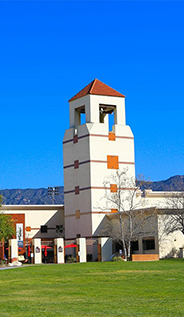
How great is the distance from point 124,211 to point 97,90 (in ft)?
60.1

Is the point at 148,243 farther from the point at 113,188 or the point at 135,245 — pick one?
the point at 113,188

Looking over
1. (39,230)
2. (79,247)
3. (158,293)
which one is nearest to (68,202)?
(39,230)

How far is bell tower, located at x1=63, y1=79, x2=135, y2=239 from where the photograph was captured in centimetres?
7875

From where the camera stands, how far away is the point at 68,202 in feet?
273

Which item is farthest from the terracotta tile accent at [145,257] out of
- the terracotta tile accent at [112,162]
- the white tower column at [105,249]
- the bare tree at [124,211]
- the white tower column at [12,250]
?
the terracotta tile accent at [112,162]

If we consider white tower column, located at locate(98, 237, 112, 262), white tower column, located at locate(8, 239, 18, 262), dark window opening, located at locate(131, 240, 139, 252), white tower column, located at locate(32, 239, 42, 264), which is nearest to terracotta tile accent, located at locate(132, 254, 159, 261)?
dark window opening, located at locate(131, 240, 139, 252)

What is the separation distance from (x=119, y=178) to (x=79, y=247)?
12600mm

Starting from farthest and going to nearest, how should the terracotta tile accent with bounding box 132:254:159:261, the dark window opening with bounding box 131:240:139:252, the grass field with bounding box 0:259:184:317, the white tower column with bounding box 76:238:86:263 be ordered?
the dark window opening with bounding box 131:240:139:252 < the white tower column with bounding box 76:238:86:263 < the terracotta tile accent with bounding box 132:254:159:261 < the grass field with bounding box 0:259:184:317

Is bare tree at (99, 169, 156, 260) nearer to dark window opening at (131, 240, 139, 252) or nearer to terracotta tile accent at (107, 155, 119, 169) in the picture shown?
terracotta tile accent at (107, 155, 119, 169)

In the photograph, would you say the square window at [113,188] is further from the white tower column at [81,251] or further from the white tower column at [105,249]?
the white tower column at [81,251]

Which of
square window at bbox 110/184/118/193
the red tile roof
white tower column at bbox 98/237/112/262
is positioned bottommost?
white tower column at bbox 98/237/112/262

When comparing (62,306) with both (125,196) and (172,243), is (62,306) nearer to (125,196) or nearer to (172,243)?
(172,243)

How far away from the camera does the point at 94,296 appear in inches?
987

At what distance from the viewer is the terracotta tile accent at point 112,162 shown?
8019 cm
